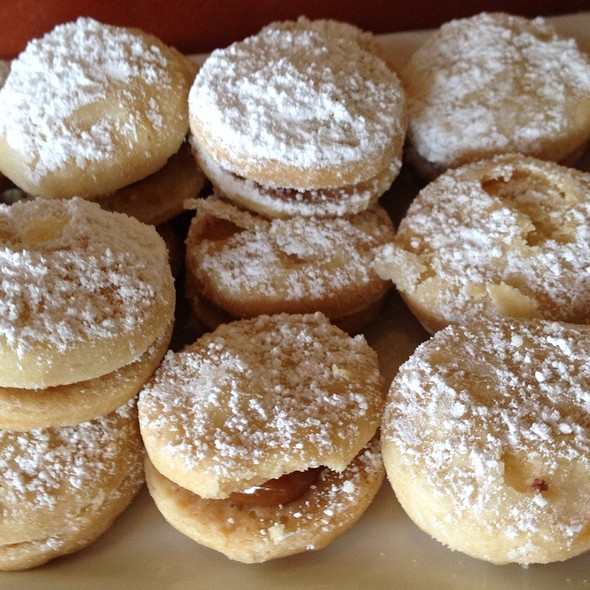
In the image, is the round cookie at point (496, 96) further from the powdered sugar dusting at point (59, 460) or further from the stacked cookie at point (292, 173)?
the powdered sugar dusting at point (59, 460)

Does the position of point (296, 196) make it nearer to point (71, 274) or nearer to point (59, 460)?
point (71, 274)

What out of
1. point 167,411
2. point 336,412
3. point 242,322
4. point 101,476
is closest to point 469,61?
point 242,322

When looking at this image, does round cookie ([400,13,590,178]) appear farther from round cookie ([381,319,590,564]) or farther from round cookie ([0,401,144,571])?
round cookie ([0,401,144,571])

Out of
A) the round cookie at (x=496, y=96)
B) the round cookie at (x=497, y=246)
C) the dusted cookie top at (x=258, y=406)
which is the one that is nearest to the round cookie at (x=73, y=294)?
the dusted cookie top at (x=258, y=406)

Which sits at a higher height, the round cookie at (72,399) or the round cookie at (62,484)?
the round cookie at (72,399)

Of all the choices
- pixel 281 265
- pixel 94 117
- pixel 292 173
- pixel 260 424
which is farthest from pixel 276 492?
pixel 94 117

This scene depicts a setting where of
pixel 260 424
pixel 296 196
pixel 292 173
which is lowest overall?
pixel 260 424

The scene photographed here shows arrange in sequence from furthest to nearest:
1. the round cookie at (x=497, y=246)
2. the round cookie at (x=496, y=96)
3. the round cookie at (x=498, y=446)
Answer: the round cookie at (x=496, y=96), the round cookie at (x=497, y=246), the round cookie at (x=498, y=446)
